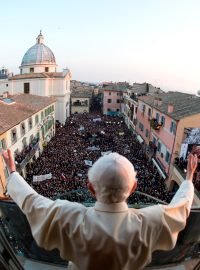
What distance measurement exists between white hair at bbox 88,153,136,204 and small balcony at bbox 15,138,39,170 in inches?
810

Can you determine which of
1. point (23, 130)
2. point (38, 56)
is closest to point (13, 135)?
point (23, 130)

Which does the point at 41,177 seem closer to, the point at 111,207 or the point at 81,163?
the point at 81,163

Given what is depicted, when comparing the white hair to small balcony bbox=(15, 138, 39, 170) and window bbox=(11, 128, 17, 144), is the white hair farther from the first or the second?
window bbox=(11, 128, 17, 144)

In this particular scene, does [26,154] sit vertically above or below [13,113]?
below

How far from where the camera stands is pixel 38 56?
53250 millimetres

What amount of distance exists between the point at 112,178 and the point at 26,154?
2471 cm

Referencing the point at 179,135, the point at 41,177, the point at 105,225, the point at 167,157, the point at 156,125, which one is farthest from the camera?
the point at 156,125

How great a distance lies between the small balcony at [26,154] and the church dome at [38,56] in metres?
28.5

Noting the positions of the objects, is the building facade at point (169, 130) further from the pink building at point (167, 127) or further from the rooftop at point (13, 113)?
the rooftop at point (13, 113)

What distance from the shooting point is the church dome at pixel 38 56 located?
174 ft

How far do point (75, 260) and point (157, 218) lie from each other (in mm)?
598

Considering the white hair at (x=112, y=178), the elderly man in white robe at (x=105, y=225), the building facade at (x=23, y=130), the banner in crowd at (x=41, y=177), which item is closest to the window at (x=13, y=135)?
the building facade at (x=23, y=130)

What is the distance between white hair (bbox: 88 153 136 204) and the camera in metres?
1.58

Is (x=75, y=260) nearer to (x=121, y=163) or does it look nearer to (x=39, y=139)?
(x=121, y=163)
